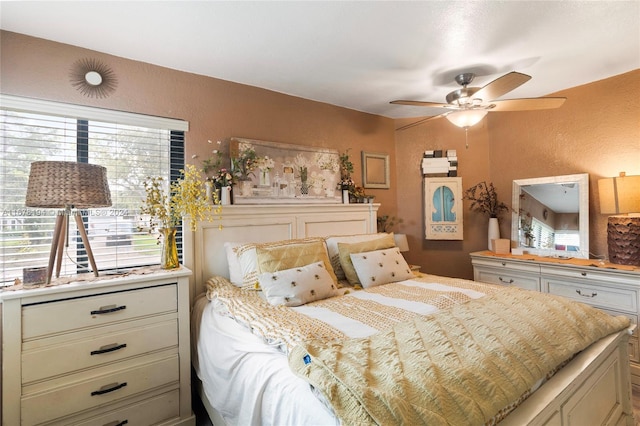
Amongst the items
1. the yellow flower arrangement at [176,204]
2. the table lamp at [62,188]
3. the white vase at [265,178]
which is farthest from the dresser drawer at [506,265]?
the table lamp at [62,188]

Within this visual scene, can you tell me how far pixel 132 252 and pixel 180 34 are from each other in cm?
156

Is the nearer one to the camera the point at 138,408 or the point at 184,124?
the point at 138,408

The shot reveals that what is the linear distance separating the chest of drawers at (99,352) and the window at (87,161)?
0.44 meters

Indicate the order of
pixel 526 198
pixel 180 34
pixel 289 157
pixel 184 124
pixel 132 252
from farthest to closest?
pixel 526 198 → pixel 289 157 → pixel 184 124 → pixel 132 252 → pixel 180 34

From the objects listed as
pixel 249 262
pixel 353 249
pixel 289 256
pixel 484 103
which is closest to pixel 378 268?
pixel 353 249

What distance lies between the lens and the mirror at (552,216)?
114 inches

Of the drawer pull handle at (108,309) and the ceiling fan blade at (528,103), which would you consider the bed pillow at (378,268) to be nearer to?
the ceiling fan blade at (528,103)

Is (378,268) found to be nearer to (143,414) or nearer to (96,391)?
(143,414)

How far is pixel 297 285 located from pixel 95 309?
1.13m

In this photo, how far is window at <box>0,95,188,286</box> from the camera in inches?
75.0

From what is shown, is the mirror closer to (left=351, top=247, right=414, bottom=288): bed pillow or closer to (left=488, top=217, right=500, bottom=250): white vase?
(left=488, top=217, right=500, bottom=250): white vase

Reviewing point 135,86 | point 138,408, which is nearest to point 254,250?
point 138,408

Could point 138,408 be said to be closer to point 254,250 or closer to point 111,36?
point 254,250

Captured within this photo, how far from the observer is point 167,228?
2080 millimetres
